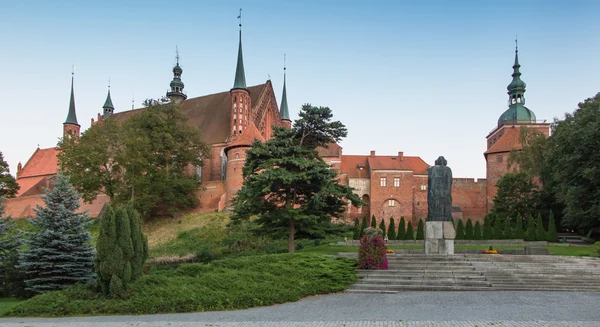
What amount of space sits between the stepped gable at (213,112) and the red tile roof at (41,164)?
24.0m

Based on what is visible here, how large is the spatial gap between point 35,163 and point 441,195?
69.4m

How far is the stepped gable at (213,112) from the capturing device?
5303 centimetres

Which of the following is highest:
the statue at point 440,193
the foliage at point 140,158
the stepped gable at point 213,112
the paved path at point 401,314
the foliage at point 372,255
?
the stepped gable at point 213,112

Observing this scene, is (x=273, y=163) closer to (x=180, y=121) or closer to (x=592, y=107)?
(x=592, y=107)

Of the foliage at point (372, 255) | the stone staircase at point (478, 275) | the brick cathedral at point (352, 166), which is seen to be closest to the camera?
the stone staircase at point (478, 275)

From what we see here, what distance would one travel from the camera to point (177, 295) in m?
12.3

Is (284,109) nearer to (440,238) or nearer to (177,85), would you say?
(177,85)

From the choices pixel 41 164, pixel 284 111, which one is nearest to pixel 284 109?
pixel 284 111

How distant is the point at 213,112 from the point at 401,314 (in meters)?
48.2

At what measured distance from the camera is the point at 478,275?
48.6ft

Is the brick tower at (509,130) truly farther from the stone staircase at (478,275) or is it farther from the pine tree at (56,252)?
the pine tree at (56,252)

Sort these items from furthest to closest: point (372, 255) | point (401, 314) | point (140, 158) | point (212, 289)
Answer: point (140, 158)
point (372, 255)
point (212, 289)
point (401, 314)

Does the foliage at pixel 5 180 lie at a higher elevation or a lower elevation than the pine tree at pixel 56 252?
higher

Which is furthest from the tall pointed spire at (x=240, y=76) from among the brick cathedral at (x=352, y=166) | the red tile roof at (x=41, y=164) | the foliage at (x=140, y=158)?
the red tile roof at (x=41, y=164)
